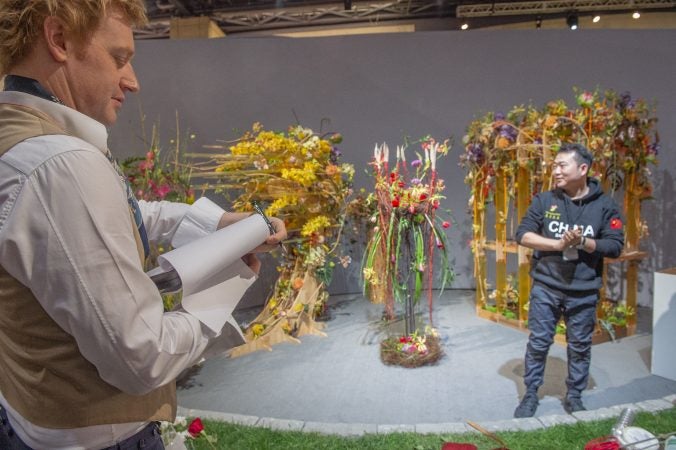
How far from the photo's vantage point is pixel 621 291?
621 cm

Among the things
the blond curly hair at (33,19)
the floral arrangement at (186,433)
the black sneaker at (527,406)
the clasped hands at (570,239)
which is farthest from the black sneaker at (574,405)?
the blond curly hair at (33,19)

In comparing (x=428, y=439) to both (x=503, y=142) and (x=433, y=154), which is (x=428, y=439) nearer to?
(x=433, y=154)

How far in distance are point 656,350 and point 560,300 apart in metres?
1.25

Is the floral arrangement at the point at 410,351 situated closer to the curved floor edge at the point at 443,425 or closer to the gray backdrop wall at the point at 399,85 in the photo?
the curved floor edge at the point at 443,425

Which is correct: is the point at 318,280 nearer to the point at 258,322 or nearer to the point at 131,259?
the point at 258,322

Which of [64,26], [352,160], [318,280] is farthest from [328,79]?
[64,26]

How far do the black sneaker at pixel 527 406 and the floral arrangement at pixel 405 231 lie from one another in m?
1.19

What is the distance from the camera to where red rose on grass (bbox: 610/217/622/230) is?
3.21 meters

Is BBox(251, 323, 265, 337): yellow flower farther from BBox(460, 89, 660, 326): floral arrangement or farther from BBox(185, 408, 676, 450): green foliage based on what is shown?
BBox(460, 89, 660, 326): floral arrangement

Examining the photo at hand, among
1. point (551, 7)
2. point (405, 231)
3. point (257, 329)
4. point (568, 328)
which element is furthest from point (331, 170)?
point (551, 7)

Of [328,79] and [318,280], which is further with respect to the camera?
[328,79]

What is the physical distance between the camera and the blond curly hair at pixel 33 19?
32.9 inches

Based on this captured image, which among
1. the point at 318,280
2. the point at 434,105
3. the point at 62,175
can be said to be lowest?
the point at 318,280

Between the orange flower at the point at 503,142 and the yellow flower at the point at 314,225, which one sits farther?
the orange flower at the point at 503,142
